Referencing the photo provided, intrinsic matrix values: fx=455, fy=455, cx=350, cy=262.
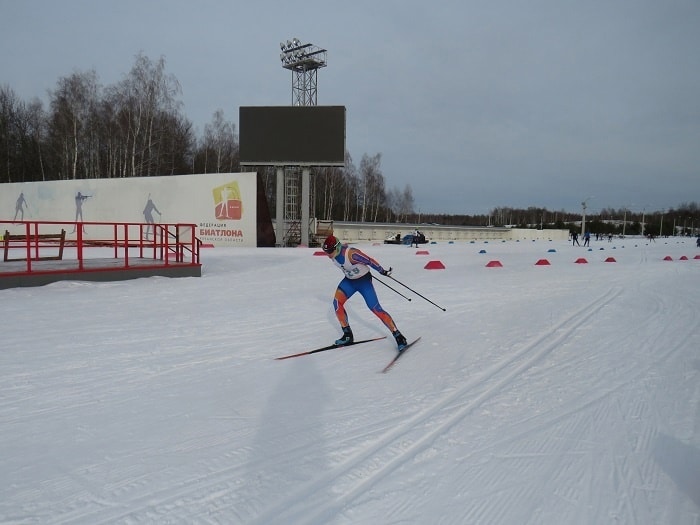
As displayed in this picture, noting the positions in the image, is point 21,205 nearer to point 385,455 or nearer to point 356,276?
point 356,276

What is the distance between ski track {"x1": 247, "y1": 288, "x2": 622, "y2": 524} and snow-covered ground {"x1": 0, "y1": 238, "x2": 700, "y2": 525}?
0.01 metres

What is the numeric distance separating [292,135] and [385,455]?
29.1 m

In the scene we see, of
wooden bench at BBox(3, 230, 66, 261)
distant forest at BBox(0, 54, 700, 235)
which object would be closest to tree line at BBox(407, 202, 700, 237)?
distant forest at BBox(0, 54, 700, 235)

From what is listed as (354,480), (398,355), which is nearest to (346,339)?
(398,355)

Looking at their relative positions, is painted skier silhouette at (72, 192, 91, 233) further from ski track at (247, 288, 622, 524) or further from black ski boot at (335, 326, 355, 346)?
ski track at (247, 288, 622, 524)

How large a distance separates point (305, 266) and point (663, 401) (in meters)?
13.8

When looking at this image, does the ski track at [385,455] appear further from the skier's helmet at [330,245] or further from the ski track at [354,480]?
the skier's helmet at [330,245]

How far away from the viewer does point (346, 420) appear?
384cm

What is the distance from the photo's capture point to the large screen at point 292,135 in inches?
1179

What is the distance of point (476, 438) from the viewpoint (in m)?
3.51

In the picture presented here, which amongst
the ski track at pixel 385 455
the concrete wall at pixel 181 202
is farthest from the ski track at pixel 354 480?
the concrete wall at pixel 181 202

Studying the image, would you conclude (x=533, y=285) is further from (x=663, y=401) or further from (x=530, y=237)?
(x=530, y=237)

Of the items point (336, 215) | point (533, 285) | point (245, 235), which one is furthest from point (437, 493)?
point (336, 215)

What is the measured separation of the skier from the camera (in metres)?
5.98
